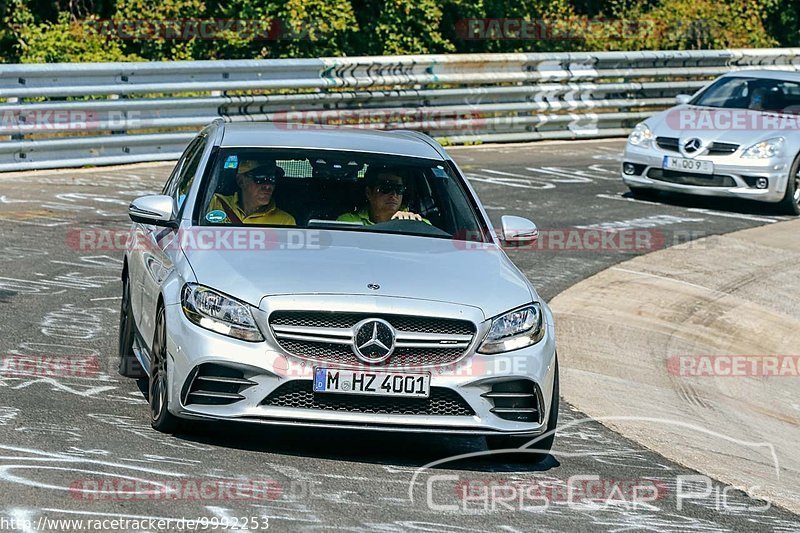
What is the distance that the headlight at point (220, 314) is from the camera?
22.2ft

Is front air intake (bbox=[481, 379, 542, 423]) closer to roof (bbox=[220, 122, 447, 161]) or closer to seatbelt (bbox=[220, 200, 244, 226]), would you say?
seatbelt (bbox=[220, 200, 244, 226])

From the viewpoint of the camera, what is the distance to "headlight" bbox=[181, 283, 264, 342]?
22.2ft

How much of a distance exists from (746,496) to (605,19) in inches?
958

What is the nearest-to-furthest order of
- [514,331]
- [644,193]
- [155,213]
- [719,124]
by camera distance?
[514,331], [155,213], [719,124], [644,193]

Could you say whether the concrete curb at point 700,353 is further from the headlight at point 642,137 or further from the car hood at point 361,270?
the headlight at point 642,137

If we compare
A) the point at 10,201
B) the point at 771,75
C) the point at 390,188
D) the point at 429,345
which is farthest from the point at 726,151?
the point at 429,345

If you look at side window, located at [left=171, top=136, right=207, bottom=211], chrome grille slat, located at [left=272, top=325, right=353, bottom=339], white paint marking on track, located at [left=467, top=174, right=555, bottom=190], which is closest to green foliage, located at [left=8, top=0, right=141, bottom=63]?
white paint marking on track, located at [left=467, top=174, right=555, bottom=190]

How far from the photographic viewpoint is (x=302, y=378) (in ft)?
22.1

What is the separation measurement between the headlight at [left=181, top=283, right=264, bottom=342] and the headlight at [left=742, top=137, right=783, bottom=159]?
11.2 meters

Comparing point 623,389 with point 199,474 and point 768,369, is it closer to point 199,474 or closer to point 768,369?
point 768,369

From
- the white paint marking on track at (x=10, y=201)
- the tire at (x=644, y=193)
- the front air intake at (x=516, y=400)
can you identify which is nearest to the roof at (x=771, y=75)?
the tire at (x=644, y=193)

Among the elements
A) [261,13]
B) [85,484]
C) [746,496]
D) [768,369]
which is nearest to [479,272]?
[746,496]

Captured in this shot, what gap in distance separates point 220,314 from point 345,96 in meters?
13.3

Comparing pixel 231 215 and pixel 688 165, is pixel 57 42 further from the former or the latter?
pixel 231 215
